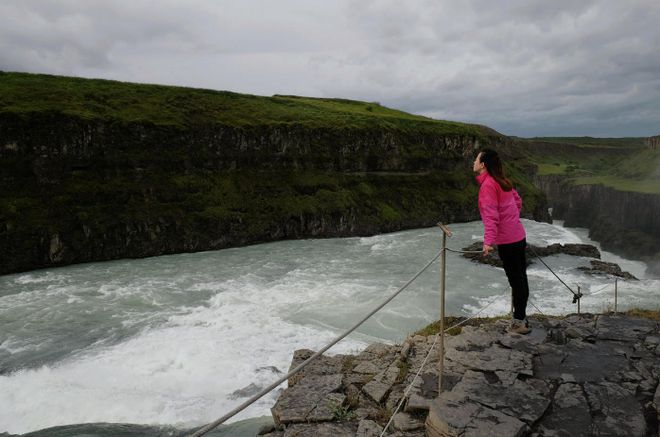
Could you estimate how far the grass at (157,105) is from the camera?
36906 millimetres

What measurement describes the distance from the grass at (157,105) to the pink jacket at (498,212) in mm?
39457

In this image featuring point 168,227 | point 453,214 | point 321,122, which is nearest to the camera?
point 168,227

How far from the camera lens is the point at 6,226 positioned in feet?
101

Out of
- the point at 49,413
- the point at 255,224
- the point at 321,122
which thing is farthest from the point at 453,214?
the point at 49,413

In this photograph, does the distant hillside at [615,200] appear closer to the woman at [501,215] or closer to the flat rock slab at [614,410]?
the woman at [501,215]

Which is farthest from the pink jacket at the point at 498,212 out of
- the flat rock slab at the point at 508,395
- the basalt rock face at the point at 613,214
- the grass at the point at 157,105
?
the basalt rock face at the point at 613,214

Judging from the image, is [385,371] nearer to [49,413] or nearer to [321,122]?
[49,413]

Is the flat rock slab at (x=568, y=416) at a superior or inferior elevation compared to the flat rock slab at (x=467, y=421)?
inferior

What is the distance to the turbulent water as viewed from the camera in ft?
39.2

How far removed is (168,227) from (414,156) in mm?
35655

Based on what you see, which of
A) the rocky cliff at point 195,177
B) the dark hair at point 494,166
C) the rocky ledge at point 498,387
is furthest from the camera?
the rocky cliff at point 195,177

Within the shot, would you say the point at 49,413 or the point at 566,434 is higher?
the point at 566,434

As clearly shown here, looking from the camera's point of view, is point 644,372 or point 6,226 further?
point 6,226

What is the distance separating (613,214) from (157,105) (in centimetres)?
6927
